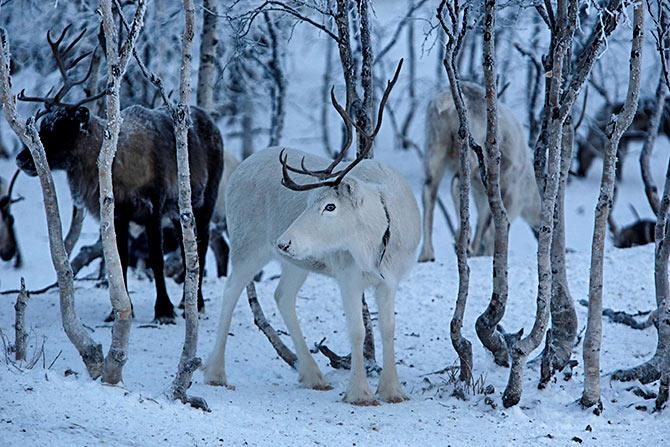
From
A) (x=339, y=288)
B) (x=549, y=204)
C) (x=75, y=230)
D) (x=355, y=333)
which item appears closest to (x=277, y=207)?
(x=339, y=288)

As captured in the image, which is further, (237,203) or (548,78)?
(237,203)

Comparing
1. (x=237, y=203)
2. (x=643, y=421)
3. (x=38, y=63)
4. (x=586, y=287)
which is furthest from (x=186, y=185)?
(x=38, y=63)

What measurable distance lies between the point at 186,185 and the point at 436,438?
1771 mm

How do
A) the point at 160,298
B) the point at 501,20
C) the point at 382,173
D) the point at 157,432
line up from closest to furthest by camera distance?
the point at 157,432
the point at 382,173
the point at 501,20
the point at 160,298

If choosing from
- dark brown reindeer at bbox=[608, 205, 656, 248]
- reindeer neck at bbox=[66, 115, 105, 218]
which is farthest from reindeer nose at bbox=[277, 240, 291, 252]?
dark brown reindeer at bbox=[608, 205, 656, 248]

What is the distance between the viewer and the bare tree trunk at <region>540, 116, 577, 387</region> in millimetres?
5863

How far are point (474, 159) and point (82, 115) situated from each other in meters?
4.04

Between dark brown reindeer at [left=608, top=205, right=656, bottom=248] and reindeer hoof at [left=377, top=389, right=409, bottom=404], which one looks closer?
reindeer hoof at [left=377, top=389, right=409, bottom=404]

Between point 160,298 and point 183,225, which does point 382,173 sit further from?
point 160,298

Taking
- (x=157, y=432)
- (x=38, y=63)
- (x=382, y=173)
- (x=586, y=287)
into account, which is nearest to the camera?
(x=157, y=432)

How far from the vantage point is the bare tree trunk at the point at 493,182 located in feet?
18.0

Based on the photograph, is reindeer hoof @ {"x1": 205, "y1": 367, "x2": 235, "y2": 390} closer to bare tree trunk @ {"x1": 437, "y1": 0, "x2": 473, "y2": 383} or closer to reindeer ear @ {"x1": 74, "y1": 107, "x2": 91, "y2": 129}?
bare tree trunk @ {"x1": 437, "y1": 0, "x2": 473, "y2": 383}

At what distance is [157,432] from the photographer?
441 centimetres

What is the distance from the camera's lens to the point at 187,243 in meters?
5.00
